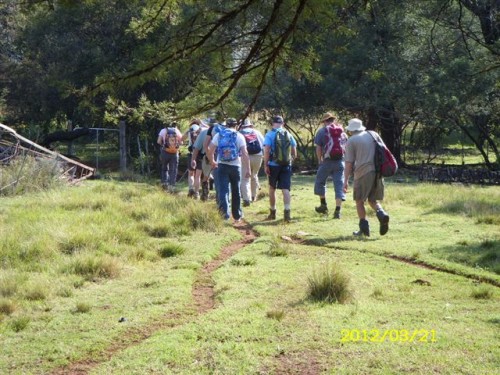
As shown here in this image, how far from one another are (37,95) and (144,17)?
2271cm

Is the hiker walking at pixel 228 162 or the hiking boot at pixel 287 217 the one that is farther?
the hiking boot at pixel 287 217

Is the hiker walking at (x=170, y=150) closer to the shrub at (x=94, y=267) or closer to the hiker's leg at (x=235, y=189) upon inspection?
the hiker's leg at (x=235, y=189)

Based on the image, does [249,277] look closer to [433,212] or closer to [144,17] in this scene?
[144,17]

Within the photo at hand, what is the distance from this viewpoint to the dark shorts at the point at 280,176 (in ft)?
42.6

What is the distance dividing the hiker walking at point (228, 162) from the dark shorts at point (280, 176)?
50 cm

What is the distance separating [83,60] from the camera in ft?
84.9

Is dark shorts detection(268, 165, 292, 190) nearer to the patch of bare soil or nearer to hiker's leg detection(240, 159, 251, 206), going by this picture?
hiker's leg detection(240, 159, 251, 206)

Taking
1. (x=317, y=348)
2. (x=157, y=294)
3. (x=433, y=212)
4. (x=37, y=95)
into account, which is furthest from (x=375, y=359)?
(x=37, y=95)

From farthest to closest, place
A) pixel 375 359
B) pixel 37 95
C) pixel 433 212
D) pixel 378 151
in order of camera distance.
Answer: pixel 37 95
pixel 433 212
pixel 378 151
pixel 375 359

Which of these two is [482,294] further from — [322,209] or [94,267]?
[322,209]

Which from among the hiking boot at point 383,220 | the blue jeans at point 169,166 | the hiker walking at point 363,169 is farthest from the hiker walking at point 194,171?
the hiking boot at point 383,220

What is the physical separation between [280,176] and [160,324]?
6820 millimetres

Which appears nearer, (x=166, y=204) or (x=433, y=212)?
(x=166, y=204)

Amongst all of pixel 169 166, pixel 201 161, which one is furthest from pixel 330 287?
pixel 169 166
